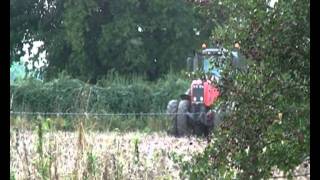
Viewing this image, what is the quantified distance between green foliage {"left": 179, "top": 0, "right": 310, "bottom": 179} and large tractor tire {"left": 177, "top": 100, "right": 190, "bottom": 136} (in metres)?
10.3

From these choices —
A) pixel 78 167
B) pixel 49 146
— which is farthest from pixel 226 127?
pixel 49 146

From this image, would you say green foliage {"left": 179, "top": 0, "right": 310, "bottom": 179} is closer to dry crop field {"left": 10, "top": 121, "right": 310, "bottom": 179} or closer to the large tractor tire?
dry crop field {"left": 10, "top": 121, "right": 310, "bottom": 179}

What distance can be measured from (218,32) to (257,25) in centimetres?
24

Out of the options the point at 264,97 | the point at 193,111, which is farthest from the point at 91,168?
the point at 193,111

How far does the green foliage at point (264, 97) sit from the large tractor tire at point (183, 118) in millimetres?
10255

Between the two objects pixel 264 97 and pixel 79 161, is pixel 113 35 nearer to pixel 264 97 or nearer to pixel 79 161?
pixel 79 161

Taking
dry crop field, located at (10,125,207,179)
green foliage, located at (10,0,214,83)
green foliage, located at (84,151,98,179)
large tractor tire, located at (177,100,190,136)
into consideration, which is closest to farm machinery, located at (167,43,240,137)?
large tractor tire, located at (177,100,190,136)

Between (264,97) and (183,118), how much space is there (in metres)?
10.7

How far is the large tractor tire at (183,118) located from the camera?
44.7 feet

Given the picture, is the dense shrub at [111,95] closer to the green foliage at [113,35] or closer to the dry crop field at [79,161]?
the green foliage at [113,35]

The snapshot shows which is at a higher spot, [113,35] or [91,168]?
[113,35]

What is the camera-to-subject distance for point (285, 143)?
3037 millimetres

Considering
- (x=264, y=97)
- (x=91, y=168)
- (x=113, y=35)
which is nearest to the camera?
(x=264, y=97)

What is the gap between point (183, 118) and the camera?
45.1 ft
